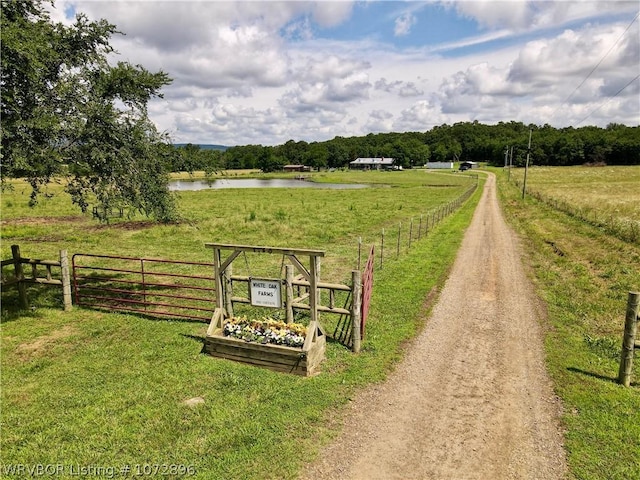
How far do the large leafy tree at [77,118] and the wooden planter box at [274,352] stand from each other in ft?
17.4

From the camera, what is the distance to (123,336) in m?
10.3

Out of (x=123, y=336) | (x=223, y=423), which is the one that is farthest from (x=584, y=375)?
(x=123, y=336)

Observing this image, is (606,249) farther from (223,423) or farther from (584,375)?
(223,423)

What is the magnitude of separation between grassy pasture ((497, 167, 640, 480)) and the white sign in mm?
5592

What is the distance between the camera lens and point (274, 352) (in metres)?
8.34

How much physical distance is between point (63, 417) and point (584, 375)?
9541 millimetres

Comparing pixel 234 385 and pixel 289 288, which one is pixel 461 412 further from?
pixel 289 288

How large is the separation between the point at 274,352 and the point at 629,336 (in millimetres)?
6650

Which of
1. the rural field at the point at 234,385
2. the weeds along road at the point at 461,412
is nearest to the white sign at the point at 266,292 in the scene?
the rural field at the point at 234,385

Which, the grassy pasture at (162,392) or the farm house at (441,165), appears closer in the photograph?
the grassy pasture at (162,392)

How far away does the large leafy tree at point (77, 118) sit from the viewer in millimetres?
9445

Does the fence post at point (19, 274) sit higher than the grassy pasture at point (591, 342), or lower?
higher

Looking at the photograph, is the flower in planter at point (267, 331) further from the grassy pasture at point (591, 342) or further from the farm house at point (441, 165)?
the farm house at point (441, 165)

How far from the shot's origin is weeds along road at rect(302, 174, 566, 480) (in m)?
5.77
